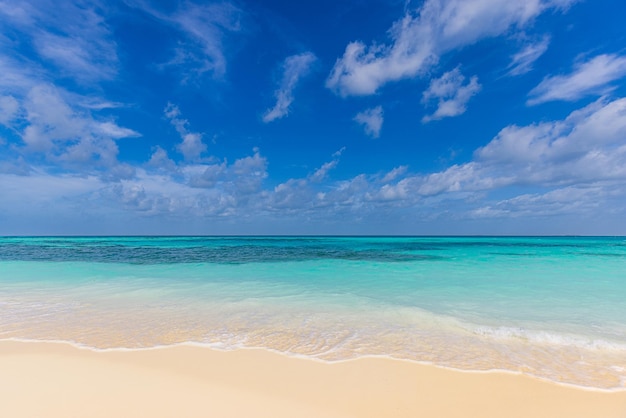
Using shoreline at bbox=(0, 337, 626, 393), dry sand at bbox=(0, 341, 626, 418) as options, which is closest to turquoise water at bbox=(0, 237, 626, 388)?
shoreline at bbox=(0, 337, 626, 393)

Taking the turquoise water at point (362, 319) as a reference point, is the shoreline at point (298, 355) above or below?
above

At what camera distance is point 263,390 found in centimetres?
365

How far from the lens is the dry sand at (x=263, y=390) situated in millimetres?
3191

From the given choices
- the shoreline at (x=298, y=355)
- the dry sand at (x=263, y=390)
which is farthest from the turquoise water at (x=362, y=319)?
the dry sand at (x=263, y=390)

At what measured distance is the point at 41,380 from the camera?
3.77 metres

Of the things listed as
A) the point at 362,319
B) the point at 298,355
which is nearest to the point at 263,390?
the point at 298,355

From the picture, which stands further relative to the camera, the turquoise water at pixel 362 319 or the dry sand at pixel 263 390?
the turquoise water at pixel 362 319

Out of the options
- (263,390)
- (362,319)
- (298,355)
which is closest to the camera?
(263,390)

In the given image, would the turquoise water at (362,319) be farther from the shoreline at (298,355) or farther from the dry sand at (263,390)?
the dry sand at (263,390)

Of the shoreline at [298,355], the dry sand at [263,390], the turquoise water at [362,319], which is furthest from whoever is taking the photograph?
the turquoise water at [362,319]

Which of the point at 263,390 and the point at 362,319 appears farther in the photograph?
the point at 362,319

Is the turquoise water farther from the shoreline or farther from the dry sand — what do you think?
the dry sand

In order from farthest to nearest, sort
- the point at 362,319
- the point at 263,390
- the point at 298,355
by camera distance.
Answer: the point at 362,319 → the point at 298,355 → the point at 263,390

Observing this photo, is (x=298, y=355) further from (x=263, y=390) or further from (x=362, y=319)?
(x=362, y=319)
